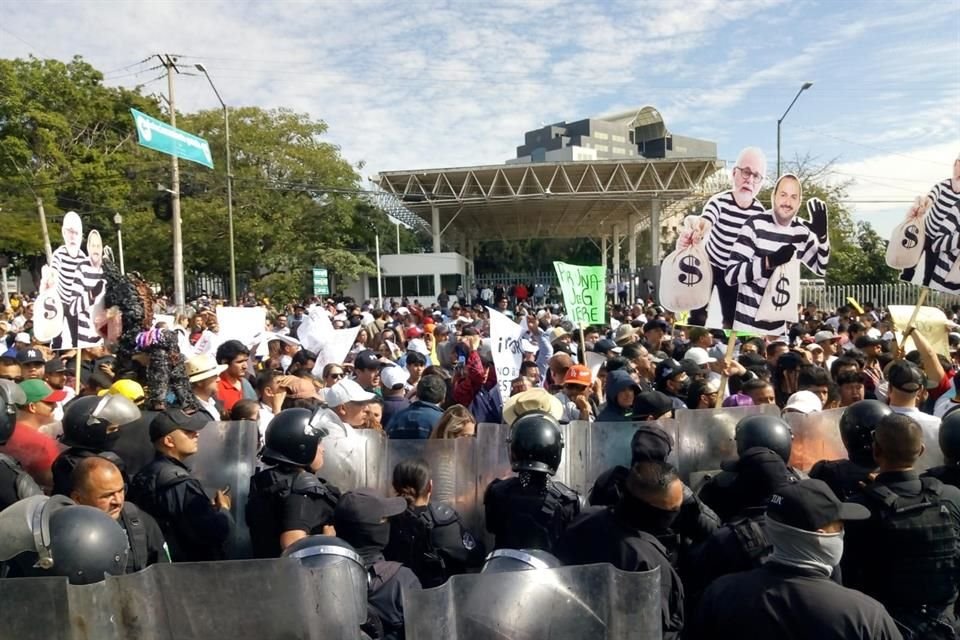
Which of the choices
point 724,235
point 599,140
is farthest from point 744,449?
point 599,140

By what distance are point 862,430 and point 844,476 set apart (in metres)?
0.28

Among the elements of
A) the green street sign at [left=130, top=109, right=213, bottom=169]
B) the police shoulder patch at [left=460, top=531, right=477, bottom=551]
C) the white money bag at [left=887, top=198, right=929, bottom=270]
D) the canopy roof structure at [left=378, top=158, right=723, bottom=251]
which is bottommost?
the police shoulder patch at [left=460, top=531, right=477, bottom=551]

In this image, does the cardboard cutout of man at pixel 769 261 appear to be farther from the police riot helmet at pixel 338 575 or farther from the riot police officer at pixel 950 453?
the police riot helmet at pixel 338 575

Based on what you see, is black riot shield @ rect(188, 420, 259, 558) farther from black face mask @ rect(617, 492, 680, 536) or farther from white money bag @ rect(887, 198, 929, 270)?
white money bag @ rect(887, 198, 929, 270)

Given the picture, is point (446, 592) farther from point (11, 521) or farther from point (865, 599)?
point (11, 521)

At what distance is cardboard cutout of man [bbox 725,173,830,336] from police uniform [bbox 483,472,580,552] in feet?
10.9

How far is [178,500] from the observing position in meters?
3.48

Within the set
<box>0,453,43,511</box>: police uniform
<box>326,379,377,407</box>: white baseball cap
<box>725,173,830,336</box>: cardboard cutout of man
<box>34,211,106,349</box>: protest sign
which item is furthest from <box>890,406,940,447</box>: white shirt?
<box>34,211,106,349</box>: protest sign

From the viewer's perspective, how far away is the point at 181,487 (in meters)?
3.53

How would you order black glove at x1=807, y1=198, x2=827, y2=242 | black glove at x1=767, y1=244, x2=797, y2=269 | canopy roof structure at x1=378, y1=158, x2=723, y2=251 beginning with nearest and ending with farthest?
black glove at x1=767, y1=244, x2=797, y2=269 → black glove at x1=807, y1=198, x2=827, y2=242 → canopy roof structure at x1=378, y1=158, x2=723, y2=251

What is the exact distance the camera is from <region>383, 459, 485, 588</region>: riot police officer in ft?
10.9

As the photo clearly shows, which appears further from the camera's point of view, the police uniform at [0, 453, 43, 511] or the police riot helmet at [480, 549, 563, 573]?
the police uniform at [0, 453, 43, 511]

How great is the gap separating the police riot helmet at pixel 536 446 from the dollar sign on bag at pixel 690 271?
145 inches

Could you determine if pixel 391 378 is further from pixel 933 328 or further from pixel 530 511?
pixel 933 328
